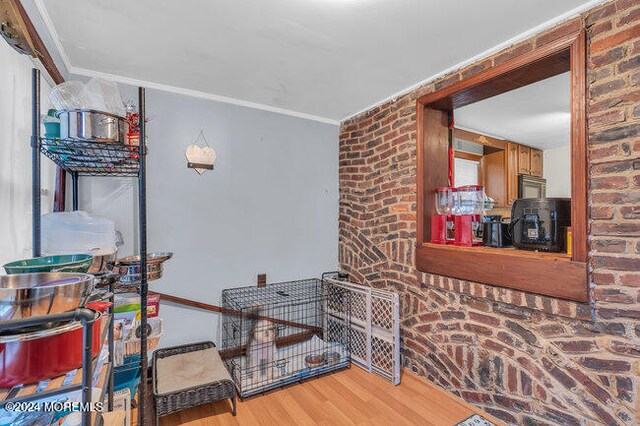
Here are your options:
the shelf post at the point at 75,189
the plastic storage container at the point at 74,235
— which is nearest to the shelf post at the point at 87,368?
the plastic storage container at the point at 74,235

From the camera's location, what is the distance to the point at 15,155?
120cm

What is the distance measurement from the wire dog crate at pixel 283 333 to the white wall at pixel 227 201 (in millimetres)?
140

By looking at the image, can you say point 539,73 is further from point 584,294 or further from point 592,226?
point 584,294

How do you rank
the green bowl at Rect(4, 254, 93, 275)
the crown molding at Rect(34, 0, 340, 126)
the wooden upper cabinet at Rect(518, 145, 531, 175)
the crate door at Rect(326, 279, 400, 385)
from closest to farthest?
the green bowl at Rect(4, 254, 93, 275)
the crown molding at Rect(34, 0, 340, 126)
the crate door at Rect(326, 279, 400, 385)
the wooden upper cabinet at Rect(518, 145, 531, 175)

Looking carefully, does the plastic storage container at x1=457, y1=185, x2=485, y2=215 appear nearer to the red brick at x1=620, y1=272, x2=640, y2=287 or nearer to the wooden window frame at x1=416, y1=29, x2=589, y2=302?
the wooden window frame at x1=416, y1=29, x2=589, y2=302

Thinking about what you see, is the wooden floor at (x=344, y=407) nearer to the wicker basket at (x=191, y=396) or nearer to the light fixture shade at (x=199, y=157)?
the wicker basket at (x=191, y=396)

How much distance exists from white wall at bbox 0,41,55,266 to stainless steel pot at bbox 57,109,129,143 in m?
0.21

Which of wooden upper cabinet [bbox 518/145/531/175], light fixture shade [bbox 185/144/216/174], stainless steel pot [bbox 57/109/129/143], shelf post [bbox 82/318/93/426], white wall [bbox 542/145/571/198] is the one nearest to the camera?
shelf post [bbox 82/318/93/426]

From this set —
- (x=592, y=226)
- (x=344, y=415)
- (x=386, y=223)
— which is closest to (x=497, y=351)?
(x=592, y=226)

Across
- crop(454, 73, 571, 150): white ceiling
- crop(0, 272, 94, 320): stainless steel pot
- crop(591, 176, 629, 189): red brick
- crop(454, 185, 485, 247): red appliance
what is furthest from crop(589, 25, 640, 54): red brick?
crop(0, 272, 94, 320): stainless steel pot

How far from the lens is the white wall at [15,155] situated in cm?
111

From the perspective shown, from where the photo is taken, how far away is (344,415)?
1901mm

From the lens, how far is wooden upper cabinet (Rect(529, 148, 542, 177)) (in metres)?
4.01

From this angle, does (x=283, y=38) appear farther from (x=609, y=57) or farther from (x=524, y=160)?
(x=524, y=160)
